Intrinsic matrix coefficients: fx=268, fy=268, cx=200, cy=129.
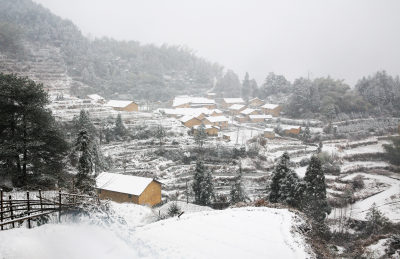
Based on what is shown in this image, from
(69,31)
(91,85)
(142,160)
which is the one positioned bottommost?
(142,160)

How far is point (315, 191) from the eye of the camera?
897 inches

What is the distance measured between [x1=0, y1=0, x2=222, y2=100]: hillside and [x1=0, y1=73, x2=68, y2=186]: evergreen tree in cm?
4749

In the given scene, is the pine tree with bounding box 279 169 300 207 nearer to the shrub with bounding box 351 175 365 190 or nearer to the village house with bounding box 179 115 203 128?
the shrub with bounding box 351 175 365 190

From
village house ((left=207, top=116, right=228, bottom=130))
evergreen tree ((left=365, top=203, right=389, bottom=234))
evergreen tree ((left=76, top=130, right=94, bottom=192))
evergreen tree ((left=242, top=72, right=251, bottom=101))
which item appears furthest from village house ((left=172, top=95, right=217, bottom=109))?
evergreen tree ((left=365, top=203, right=389, bottom=234))

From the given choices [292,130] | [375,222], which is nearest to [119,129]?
[292,130]

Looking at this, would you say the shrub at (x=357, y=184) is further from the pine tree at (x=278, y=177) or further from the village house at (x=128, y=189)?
the village house at (x=128, y=189)

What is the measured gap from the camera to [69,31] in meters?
91.0

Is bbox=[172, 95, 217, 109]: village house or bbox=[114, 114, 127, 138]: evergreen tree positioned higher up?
bbox=[172, 95, 217, 109]: village house

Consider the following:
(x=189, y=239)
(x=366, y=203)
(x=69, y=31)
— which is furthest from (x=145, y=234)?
(x=69, y=31)

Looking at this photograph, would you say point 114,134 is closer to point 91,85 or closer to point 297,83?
point 91,85

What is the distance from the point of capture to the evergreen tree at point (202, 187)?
83.6 ft

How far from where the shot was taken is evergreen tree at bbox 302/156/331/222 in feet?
72.8

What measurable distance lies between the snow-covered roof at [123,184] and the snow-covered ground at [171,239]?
12601mm

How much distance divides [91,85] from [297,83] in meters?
52.6
